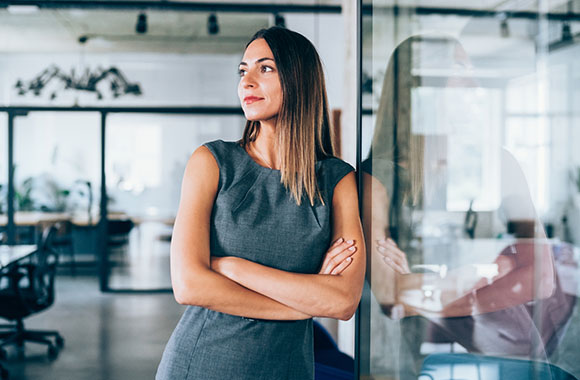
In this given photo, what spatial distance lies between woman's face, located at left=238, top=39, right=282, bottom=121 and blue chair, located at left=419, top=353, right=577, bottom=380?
80 cm

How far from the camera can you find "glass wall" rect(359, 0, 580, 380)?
3.28ft

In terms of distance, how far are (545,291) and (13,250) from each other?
489 cm

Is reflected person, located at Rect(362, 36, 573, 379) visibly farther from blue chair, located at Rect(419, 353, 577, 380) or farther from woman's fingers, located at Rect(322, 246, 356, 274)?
woman's fingers, located at Rect(322, 246, 356, 274)

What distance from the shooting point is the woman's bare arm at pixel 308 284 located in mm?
1252

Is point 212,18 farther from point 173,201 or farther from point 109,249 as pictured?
point 109,249

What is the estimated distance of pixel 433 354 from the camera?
1.44 metres

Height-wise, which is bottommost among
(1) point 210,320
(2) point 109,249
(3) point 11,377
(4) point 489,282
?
(3) point 11,377

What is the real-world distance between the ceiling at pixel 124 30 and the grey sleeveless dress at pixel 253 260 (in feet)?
17.9

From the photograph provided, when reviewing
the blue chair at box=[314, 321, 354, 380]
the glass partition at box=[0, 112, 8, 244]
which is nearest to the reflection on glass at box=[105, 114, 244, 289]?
the glass partition at box=[0, 112, 8, 244]

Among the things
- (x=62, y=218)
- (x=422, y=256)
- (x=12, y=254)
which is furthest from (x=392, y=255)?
(x=62, y=218)

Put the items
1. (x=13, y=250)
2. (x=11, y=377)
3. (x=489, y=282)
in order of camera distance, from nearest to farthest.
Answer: (x=489, y=282)
(x=11, y=377)
(x=13, y=250)

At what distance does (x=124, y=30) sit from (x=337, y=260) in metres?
7.18

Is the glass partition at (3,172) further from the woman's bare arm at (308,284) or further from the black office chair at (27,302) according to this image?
the woman's bare arm at (308,284)

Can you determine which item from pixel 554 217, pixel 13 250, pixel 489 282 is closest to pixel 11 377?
pixel 13 250
